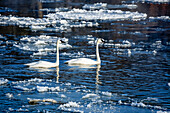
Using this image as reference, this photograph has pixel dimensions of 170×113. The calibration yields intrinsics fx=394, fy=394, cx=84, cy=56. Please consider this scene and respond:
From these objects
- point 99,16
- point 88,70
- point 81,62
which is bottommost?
point 88,70

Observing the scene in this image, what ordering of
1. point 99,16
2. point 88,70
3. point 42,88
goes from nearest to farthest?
point 42,88, point 88,70, point 99,16

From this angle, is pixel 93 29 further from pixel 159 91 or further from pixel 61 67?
pixel 159 91

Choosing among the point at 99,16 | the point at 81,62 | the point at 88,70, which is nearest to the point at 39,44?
the point at 81,62

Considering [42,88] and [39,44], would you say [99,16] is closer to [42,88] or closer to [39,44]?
[39,44]

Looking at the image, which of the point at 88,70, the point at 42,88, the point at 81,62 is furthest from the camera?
the point at 81,62

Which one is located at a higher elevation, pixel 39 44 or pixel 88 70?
pixel 39 44

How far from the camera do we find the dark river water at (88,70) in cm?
1065

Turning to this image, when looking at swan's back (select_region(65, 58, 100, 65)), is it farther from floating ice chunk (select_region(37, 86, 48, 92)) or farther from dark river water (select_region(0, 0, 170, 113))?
floating ice chunk (select_region(37, 86, 48, 92))

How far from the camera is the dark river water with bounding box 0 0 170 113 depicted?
34.9ft

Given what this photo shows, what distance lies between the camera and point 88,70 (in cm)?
1512

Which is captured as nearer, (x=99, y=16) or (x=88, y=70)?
(x=88, y=70)

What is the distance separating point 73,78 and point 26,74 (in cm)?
179

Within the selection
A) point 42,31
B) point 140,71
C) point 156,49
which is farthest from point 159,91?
point 42,31

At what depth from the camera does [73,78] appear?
44.8 feet
